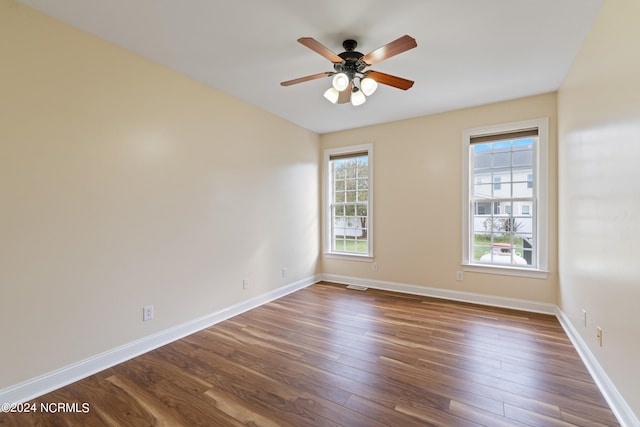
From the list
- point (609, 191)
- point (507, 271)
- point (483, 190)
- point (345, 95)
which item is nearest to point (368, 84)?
point (345, 95)

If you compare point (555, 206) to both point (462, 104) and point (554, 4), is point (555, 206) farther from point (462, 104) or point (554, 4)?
point (554, 4)

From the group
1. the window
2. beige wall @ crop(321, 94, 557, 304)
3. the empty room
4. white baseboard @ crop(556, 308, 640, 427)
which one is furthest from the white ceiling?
white baseboard @ crop(556, 308, 640, 427)

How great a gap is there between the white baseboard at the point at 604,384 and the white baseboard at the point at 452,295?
0.64 m

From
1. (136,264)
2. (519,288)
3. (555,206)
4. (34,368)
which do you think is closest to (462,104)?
(555,206)

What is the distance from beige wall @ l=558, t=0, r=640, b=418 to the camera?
5.06ft

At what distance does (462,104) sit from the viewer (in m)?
3.66

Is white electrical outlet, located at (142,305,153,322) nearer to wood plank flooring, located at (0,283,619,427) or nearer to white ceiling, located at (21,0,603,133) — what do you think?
wood plank flooring, located at (0,283,619,427)

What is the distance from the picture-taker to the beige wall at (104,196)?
1.88 meters

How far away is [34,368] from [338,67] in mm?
3107

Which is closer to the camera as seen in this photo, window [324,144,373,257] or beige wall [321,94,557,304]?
beige wall [321,94,557,304]

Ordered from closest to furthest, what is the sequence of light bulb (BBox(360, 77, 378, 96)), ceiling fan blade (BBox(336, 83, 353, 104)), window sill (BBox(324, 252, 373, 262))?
light bulb (BBox(360, 77, 378, 96))
ceiling fan blade (BBox(336, 83, 353, 104))
window sill (BBox(324, 252, 373, 262))

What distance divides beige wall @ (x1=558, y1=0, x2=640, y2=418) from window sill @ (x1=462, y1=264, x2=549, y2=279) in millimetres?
724

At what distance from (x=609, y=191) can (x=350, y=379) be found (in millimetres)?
2133

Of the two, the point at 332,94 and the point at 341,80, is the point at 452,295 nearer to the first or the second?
the point at 332,94
